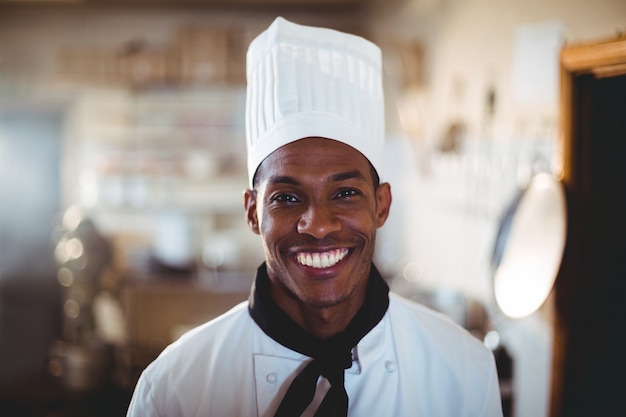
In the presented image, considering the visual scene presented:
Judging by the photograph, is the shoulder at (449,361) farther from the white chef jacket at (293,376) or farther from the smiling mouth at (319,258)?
the smiling mouth at (319,258)

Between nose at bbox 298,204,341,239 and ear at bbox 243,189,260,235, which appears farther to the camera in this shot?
ear at bbox 243,189,260,235

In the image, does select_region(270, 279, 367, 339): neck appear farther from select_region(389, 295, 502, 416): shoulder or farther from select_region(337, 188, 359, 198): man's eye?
select_region(337, 188, 359, 198): man's eye

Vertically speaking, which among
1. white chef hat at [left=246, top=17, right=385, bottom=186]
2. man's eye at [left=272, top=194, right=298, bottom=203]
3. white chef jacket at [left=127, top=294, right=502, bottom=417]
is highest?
white chef hat at [left=246, top=17, right=385, bottom=186]

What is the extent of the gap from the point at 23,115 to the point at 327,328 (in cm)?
512

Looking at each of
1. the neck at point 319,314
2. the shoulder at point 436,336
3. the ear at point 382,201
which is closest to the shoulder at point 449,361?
the shoulder at point 436,336

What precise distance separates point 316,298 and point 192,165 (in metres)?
4.18

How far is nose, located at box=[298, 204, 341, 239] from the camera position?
122 centimetres

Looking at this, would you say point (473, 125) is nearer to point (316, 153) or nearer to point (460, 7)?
point (460, 7)

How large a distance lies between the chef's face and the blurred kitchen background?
102cm

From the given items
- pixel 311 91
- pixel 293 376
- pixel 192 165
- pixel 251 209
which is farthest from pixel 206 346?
pixel 192 165

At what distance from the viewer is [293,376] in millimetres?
1352

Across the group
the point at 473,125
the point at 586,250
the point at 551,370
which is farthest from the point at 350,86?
the point at 473,125

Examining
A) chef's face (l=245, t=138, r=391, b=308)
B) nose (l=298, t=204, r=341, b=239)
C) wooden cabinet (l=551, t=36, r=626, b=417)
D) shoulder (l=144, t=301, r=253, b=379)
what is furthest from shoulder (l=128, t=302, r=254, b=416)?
wooden cabinet (l=551, t=36, r=626, b=417)

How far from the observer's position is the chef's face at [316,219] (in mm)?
1242
